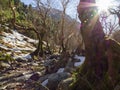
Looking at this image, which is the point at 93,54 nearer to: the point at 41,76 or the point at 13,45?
the point at 41,76

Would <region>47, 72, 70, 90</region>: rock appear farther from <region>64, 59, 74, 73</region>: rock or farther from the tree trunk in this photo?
the tree trunk

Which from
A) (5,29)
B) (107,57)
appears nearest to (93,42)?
(107,57)

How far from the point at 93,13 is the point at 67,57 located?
10.6 meters

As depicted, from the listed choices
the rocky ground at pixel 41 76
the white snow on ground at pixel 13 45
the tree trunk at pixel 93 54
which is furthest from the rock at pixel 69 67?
the white snow on ground at pixel 13 45

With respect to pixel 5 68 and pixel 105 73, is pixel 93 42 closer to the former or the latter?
pixel 105 73

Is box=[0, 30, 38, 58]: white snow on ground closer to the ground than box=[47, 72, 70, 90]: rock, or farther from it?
closer to the ground

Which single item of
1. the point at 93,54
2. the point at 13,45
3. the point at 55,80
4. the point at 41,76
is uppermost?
the point at 93,54

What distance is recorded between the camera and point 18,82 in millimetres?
16328

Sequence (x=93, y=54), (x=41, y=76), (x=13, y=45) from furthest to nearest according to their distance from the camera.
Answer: (x=13, y=45) < (x=41, y=76) < (x=93, y=54)

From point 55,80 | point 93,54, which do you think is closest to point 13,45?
point 55,80

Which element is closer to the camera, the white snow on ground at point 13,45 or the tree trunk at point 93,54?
the tree trunk at point 93,54

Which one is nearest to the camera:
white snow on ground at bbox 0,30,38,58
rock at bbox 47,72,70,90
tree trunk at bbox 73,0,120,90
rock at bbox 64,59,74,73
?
tree trunk at bbox 73,0,120,90

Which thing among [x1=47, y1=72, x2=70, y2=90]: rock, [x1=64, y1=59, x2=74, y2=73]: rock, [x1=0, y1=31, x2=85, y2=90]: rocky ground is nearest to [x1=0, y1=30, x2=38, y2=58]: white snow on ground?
[x1=0, y1=31, x2=85, y2=90]: rocky ground

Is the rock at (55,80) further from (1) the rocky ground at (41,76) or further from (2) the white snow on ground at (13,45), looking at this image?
(2) the white snow on ground at (13,45)
